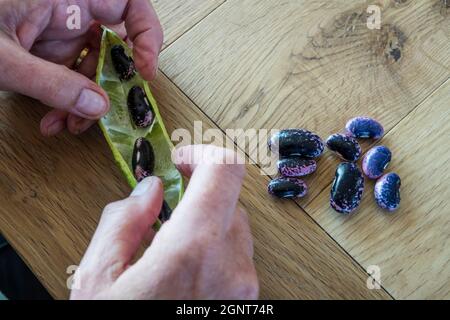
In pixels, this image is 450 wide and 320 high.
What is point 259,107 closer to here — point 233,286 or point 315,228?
point 315,228

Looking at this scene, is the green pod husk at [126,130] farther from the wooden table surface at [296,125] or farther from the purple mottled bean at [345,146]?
the purple mottled bean at [345,146]

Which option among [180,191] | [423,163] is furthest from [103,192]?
[423,163]

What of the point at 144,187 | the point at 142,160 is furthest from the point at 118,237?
the point at 142,160

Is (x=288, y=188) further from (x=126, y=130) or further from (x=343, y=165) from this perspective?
(x=126, y=130)

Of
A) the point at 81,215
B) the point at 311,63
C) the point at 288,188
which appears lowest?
the point at 81,215
